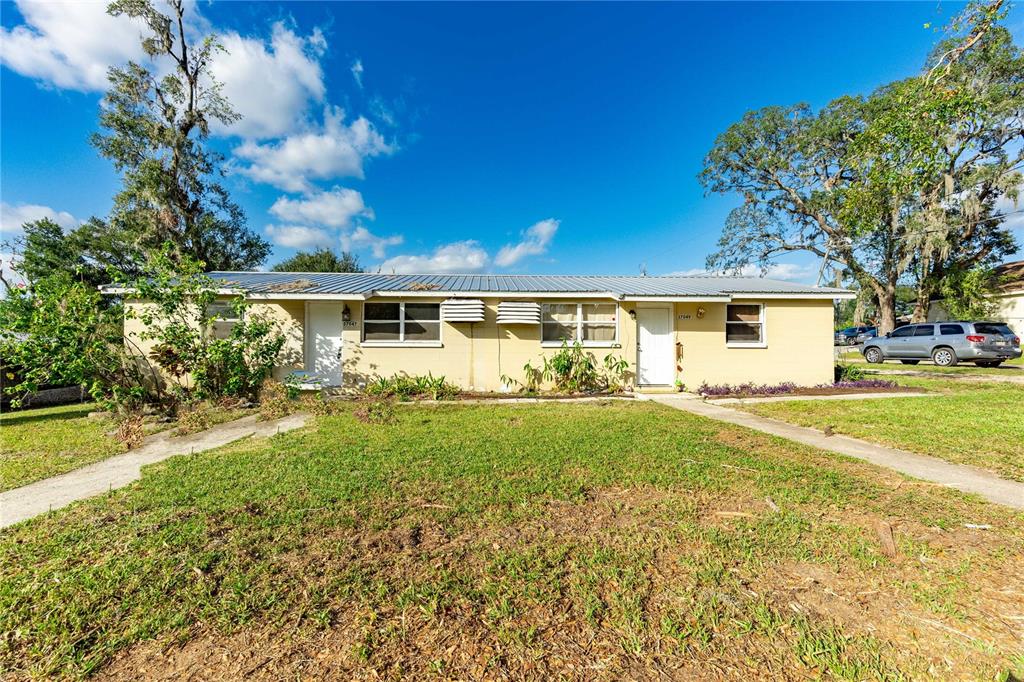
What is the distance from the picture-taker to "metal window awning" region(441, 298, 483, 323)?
970 centimetres

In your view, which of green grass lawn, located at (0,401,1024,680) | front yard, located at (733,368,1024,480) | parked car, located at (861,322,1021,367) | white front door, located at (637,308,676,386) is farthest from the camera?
parked car, located at (861,322,1021,367)

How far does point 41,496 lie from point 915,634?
722cm

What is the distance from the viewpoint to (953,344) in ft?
48.9

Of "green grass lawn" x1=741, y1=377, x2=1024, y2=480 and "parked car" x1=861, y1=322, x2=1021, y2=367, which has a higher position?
"parked car" x1=861, y1=322, x2=1021, y2=367

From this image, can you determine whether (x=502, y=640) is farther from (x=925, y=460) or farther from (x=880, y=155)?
(x=880, y=155)

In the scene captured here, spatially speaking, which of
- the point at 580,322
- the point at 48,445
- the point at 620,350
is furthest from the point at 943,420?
the point at 48,445

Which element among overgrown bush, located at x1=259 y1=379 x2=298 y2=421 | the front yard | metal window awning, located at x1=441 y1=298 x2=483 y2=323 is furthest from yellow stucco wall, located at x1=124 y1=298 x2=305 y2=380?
the front yard

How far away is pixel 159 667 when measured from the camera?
186cm

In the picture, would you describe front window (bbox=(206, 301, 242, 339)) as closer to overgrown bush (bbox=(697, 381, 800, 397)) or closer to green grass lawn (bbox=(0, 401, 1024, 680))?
green grass lawn (bbox=(0, 401, 1024, 680))

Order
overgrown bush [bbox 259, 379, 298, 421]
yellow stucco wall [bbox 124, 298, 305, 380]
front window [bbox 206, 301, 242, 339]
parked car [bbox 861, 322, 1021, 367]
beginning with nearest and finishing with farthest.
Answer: overgrown bush [bbox 259, 379, 298, 421], front window [bbox 206, 301, 242, 339], yellow stucco wall [bbox 124, 298, 305, 380], parked car [bbox 861, 322, 1021, 367]

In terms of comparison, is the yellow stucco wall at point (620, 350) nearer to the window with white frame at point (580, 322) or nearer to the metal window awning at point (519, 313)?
the window with white frame at point (580, 322)

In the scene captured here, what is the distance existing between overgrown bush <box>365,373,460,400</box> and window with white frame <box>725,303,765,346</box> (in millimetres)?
7809

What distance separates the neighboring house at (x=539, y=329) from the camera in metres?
10.0

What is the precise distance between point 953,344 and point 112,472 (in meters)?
24.2
